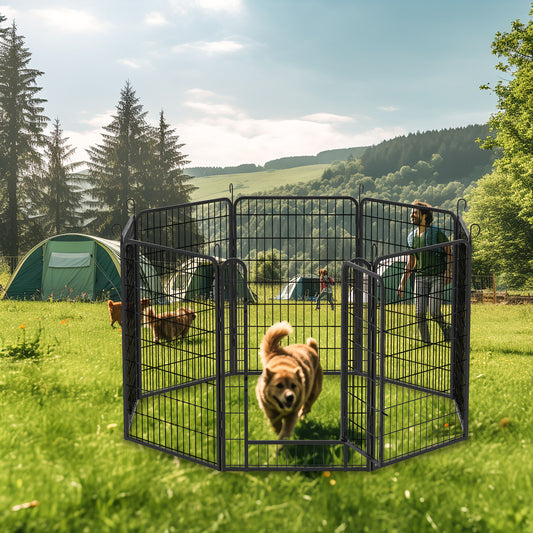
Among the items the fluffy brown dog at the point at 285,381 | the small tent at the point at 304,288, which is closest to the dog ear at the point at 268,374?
the fluffy brown dog at the point at 285,381

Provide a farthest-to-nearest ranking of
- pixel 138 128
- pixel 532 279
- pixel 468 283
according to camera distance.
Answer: pixel 138 128 < pixel 532 279 < pixel 468 283

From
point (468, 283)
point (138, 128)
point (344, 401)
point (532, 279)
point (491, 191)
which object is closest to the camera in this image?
point (344, 401)

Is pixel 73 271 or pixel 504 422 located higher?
pixel 73 271

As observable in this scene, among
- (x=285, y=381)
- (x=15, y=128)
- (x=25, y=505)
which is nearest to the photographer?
(x=25, y=505)

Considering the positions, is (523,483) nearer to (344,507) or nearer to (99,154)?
(344,507)

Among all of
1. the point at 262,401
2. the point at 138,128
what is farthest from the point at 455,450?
the point at 138,128

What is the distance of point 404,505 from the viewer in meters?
3.35

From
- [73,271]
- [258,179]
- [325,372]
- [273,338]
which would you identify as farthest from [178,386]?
[258,179]

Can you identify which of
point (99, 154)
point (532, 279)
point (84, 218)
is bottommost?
point (532, 279)

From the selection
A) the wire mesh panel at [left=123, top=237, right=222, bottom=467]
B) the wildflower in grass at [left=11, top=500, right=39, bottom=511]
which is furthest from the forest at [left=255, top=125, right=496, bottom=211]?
the wildflower in grass at [left=11, top=500, right=39, bottom=511]

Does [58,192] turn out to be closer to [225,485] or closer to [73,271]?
[73,271]

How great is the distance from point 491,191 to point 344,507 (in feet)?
126

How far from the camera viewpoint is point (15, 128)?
94.8 ft

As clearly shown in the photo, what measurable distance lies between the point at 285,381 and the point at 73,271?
487 inches
